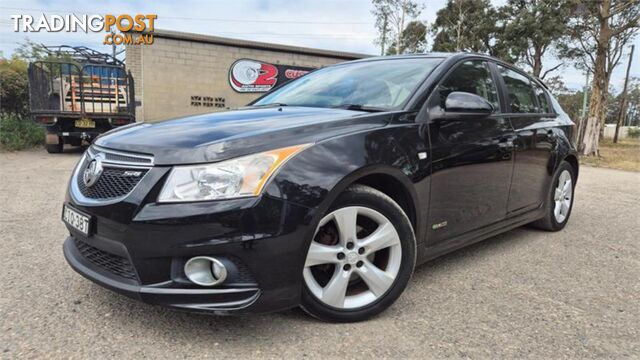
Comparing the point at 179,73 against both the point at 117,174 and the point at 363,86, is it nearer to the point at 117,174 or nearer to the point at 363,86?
the point at 363,86

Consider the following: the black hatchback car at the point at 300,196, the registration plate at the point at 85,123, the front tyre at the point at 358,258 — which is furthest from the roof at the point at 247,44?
the front tyre at the point at 358,258

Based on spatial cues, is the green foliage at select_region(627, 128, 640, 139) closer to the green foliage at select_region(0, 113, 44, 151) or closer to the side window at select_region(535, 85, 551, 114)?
the side window at select_region(535, 85, 551, 114)

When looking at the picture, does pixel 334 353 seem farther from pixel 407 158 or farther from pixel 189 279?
pixel 407 158

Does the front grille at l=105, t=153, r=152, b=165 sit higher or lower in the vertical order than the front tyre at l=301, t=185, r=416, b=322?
higher

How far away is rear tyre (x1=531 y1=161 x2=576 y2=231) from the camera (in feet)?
14.3

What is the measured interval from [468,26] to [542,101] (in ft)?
94.0

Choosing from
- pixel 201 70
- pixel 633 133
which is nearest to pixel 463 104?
pixel 201 70

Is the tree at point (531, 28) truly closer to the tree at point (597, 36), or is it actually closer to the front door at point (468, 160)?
the tree at point (597, 36)

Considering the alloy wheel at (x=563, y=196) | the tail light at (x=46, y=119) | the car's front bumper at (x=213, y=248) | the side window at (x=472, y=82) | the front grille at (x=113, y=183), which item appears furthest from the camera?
the tail light at (x=46, y=119)

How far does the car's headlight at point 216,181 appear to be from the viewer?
6.48 feet

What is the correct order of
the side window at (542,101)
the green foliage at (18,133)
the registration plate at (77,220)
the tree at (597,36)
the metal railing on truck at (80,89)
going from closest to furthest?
the registration plate at (77,220) → the side window at (542,101) → the metal railing on truck at (80,89) → the green foliage at (18,133) → the tree at (597,36)

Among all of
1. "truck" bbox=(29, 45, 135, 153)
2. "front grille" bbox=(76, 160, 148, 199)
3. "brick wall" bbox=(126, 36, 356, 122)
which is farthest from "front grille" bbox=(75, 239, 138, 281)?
"brick wall" bbox=(126, 36, 356, 122)

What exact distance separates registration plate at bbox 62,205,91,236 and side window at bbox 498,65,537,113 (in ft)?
10.3

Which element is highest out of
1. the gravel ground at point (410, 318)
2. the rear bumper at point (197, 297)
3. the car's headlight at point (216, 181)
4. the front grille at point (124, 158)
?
the front grille at point (124, 158)
